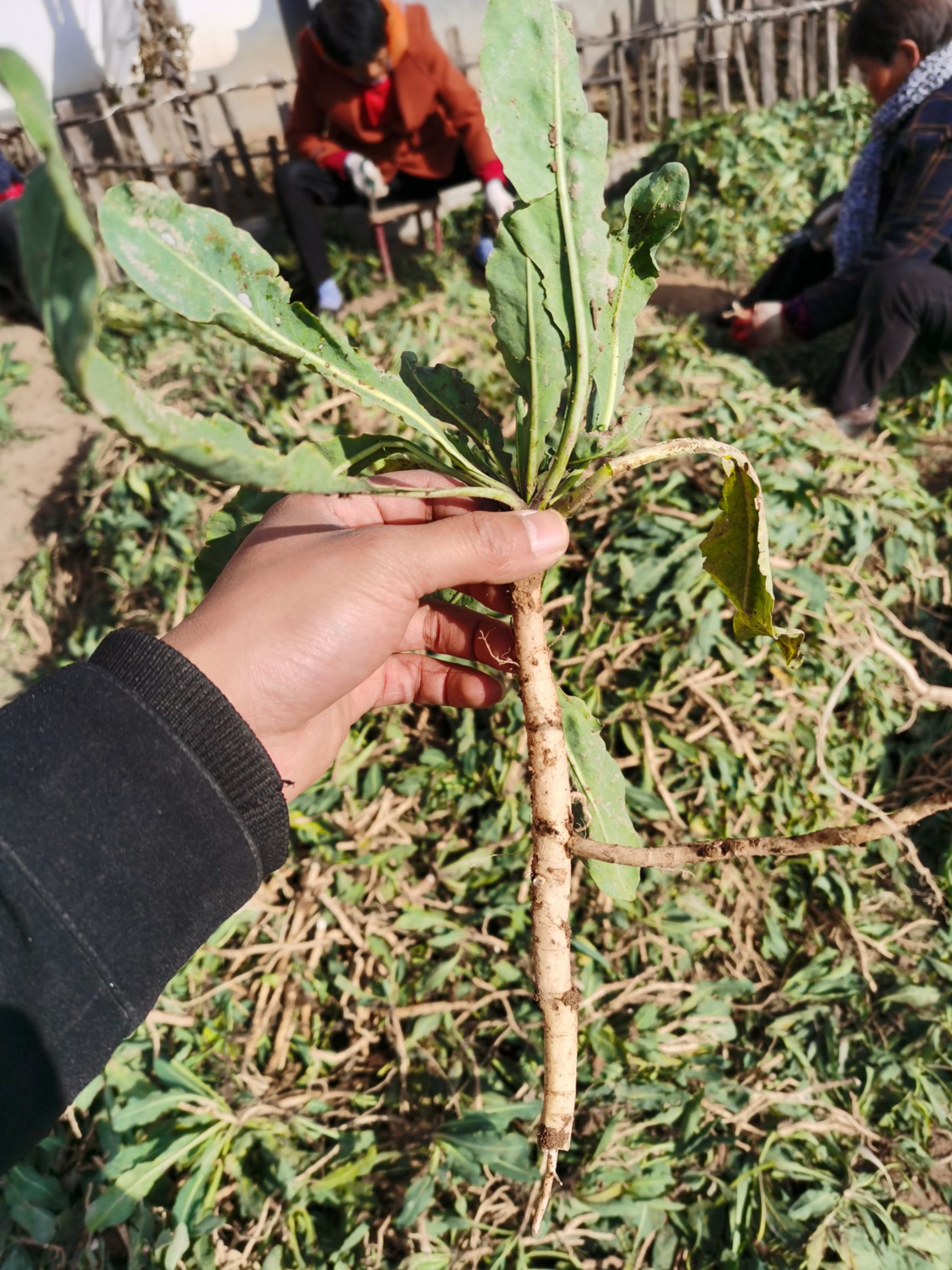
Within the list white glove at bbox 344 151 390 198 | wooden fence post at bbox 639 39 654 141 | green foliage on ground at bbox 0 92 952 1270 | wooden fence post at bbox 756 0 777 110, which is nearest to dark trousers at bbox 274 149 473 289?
white glove at bbox 344 151 390 198

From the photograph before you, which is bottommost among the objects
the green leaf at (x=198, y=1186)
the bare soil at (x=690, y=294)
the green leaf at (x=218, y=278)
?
the green leaf at (x=198, y=1186)

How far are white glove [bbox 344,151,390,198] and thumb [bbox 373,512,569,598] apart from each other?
435 centimetres

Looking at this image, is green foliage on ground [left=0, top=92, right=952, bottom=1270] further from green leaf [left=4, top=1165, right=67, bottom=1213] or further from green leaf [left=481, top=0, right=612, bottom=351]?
green leaf [left=481, top=0, right=612, bottom=351]

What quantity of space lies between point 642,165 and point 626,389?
390cm

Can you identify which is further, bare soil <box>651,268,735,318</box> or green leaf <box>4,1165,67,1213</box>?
bare soil <box>651,268,735,318</box>

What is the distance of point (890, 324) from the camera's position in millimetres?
3605

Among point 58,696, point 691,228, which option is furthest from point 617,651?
point 691,228

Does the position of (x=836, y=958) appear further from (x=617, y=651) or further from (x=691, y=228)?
(x=691, y=228)

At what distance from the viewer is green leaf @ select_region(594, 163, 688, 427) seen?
57.2 inches

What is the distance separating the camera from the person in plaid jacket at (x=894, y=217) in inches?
138

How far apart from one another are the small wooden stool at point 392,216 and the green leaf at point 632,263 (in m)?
4.12

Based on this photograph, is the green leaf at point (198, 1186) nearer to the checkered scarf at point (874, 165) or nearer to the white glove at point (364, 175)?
the checkered scarf at point (874, 165)

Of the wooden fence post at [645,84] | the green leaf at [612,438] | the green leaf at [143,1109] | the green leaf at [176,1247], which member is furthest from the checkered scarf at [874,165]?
the green leaf at [176,1247]

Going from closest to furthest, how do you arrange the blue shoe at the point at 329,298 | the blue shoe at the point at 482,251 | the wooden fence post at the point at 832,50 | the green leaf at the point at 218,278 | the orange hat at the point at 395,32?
the green leaf at the point at 218,278
the orange hat at the point at 395,32
the blue shoe at the point at 329,298
the blue shoe at the point at 482,251
the wooden fence post at the point at 832,50
